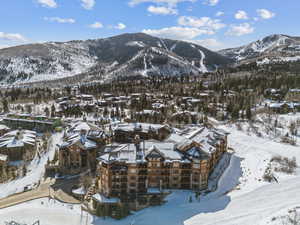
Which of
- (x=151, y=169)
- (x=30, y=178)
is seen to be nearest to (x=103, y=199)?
(x=151, y=169)

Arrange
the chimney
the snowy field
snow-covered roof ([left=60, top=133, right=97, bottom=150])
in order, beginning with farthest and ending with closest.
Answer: the chimney
snow-covered roof ([left=60, top=133, right=97, bottom=150])
the snowy field

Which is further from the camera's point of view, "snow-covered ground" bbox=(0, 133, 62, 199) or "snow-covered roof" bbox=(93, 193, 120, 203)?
"snow-covered ground" bbox=(0, 133, 62, 199)

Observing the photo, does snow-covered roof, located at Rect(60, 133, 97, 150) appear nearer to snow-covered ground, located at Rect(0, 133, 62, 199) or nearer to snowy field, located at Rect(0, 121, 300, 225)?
snow-covered ground, located at Rect(0, 133, 62, 199)

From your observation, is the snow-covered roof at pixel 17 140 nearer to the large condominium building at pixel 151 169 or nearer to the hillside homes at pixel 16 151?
the hillside homes at pixel 16 151

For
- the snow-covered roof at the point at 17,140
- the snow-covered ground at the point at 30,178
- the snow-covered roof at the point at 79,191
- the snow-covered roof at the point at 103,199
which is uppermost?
the snow-covered roof at the point at 17,140

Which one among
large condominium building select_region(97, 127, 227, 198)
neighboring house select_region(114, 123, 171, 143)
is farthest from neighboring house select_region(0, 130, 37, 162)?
large condominium building select_region(97, 127, 227, 198)

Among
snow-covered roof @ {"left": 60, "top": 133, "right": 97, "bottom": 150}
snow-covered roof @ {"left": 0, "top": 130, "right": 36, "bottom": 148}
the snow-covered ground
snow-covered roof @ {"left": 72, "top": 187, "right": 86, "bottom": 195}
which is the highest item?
snow-covered roof @ {"left": 60, "top": 133, "right": 97, "bottom": 150}

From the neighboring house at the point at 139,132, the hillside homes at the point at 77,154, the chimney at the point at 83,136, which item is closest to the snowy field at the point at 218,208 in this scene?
the hillside homes at the point at 77,154

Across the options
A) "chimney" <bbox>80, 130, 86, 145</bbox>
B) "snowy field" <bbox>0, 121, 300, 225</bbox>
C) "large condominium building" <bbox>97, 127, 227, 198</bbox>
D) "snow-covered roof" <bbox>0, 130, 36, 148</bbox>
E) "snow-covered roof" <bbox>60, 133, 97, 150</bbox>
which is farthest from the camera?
"snow-covered roof" <bbox>0, 130, 36, 148</bbox>
